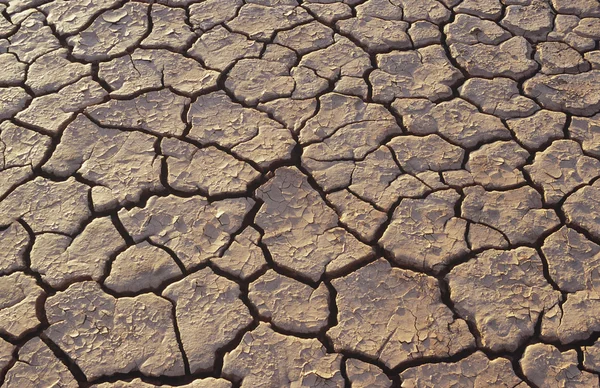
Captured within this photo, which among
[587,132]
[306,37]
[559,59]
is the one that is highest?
[306,37]

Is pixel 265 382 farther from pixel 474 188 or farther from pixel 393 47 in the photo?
pixel 393 47

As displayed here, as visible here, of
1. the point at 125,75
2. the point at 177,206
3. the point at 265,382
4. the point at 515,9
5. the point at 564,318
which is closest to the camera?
the point at 265,382

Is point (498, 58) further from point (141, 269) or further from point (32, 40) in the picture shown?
point (32, 40)

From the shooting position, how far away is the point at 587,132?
2926mm

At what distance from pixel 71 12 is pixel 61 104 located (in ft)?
2.58

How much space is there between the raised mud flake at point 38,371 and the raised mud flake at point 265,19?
6.30 feet

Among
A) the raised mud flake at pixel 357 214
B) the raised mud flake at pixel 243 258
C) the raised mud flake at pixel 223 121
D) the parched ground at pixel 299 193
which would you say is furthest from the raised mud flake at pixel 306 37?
the raised mud flake at pixel 243 258

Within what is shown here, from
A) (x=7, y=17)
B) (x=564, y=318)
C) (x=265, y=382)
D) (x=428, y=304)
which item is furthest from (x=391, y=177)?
(x=7, y=17)

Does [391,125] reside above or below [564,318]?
above

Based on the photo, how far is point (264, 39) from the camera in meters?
3.38

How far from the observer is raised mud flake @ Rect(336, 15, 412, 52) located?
3363 mm

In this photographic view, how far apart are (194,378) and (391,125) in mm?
1430

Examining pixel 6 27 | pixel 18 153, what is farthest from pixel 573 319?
pixel 6 27

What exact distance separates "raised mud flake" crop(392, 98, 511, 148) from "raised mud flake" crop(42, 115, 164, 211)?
44.8 inches
